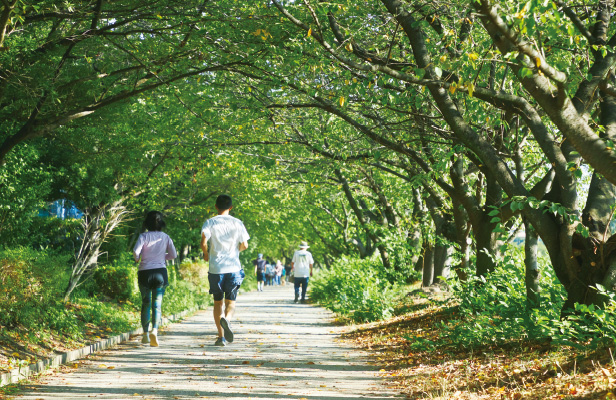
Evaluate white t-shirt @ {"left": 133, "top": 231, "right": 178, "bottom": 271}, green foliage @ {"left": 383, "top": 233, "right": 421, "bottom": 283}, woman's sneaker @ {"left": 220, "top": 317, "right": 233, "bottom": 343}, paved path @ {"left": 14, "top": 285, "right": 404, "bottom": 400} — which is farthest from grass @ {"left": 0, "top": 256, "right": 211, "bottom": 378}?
green foliage @ {"left": 383, "top": 233, "right": 421, "bottom": 283}

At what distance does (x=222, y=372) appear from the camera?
7.66m

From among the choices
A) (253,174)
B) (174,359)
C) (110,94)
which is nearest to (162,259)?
(174,359)

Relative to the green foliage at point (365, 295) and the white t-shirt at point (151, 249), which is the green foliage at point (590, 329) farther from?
the green foliage at point (365, 295)

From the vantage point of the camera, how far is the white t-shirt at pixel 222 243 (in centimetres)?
965

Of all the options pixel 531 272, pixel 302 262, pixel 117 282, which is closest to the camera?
pixel 531 272

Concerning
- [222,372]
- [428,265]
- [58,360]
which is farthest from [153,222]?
[428,265]

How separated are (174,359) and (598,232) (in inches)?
213

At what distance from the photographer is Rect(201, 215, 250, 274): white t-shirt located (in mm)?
9648

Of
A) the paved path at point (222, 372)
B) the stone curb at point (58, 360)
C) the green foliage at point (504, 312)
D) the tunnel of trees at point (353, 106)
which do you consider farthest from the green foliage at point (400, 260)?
the green foliage at point (504, 312)

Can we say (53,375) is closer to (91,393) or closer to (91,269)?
(91,393)

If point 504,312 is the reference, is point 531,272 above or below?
above

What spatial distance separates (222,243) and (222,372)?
2.40 m

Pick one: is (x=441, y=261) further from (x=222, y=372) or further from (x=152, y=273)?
(x=222, y=372)

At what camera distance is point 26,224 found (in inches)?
622
